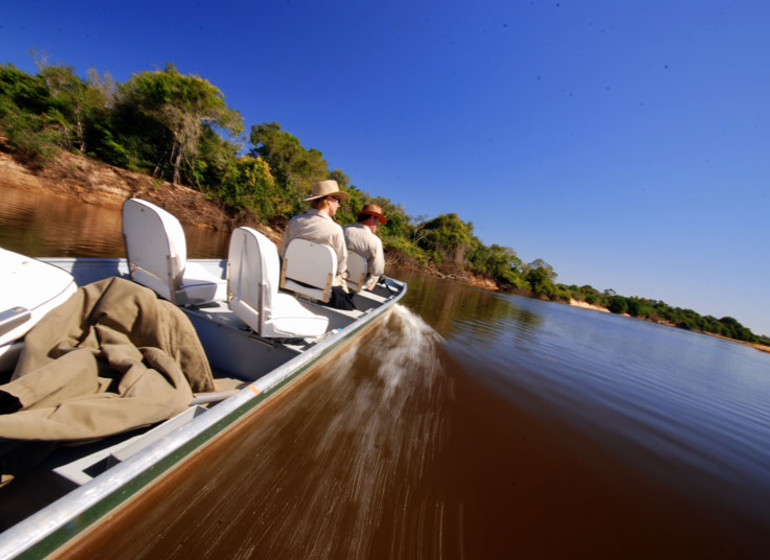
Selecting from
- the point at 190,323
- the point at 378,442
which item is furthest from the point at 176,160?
the point at 378,442

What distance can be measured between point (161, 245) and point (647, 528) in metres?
3.53

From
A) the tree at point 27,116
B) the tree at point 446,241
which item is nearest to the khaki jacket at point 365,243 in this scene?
the tree at point 27,116

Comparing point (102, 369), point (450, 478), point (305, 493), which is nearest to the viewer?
point (102, 369)

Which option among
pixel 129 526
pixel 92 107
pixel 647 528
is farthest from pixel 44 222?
pixel 92 107

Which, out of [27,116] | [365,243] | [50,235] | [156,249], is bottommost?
[50,235]

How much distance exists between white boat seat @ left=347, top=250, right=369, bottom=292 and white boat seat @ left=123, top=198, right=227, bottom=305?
222 cm

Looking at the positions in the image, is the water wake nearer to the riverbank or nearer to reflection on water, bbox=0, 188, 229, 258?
reflection on water, bbox=0, 188, 229, 258

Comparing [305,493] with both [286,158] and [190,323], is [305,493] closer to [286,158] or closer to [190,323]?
[190,323]

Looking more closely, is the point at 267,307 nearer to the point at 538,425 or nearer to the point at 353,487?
the point at 353,487

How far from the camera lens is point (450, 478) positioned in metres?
1.77

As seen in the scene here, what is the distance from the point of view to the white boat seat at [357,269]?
4.11m

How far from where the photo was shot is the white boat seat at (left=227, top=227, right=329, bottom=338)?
1769 millimetres

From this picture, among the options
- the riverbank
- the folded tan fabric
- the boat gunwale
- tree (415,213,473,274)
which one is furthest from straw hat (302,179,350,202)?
tree (415,213,473,274)

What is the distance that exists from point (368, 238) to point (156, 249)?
96.7 inches
